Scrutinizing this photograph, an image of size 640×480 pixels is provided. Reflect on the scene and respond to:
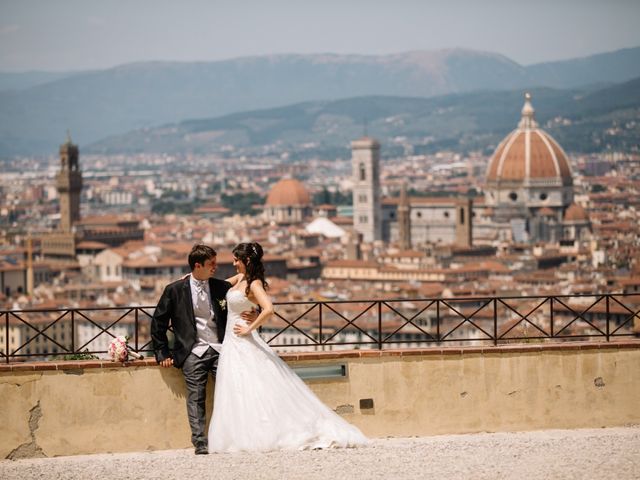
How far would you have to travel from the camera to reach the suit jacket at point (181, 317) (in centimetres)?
773

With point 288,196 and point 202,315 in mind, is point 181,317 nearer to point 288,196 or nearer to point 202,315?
point 202,315

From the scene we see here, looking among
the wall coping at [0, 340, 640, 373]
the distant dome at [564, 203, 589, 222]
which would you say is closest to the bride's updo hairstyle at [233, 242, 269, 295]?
the wall coping at [0, 340, 640, 373]

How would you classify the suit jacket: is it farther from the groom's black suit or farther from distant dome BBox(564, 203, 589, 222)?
distant dome BBox(564, 203, 589, 222)

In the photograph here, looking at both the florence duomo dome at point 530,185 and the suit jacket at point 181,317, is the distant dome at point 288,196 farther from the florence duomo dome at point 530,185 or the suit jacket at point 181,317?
the suit jacket at point 181,317

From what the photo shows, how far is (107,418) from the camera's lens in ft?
26.2

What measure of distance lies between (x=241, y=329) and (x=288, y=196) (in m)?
105

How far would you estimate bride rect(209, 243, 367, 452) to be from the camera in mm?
7648

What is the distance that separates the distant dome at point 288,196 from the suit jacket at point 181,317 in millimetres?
104019

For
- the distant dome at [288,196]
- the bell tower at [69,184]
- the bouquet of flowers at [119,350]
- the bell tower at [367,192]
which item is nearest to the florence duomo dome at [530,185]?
the bell tower at [367,192]

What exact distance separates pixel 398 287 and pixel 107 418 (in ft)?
172

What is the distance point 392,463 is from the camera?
7.34 m

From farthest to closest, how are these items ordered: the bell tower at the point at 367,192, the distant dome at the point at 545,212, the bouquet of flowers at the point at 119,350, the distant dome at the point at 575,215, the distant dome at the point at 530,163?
the bell tower at the point at 367,192 → the distant dome at the point at 530,163 → the distant dome at the point at 545,212 → the distant dome at the point at 575,215 → the bouquet of flowers at the point at 119,350

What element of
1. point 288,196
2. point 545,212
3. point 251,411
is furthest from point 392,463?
point 288,196

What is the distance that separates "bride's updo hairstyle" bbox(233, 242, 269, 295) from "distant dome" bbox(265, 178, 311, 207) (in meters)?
104
